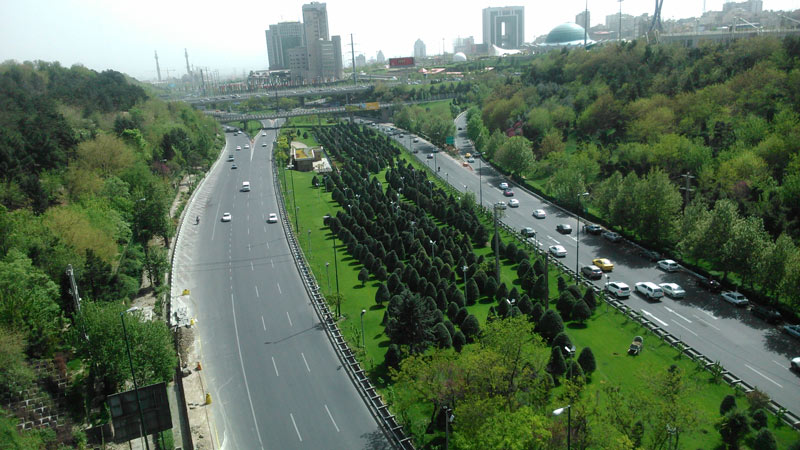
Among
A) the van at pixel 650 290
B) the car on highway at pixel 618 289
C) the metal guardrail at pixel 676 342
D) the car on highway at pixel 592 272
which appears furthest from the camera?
the car on highway at pixel 592 272

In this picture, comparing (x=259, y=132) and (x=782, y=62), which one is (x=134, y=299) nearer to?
(x=782, y=62)

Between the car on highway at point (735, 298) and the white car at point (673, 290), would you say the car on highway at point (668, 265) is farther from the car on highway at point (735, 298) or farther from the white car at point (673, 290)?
the car on highway at point (735, 298)

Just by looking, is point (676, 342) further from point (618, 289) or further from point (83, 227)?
point (83, 227)

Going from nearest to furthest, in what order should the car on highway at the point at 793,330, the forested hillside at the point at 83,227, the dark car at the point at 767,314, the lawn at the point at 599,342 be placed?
1. the lawn at the point at 599,342
2. the forested hillside at the point at 83,227
3. the car on highway at the point at 793,330
4. the dark car at the point at 767,314

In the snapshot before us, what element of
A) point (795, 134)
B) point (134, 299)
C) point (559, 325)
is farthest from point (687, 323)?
point (134, 299)

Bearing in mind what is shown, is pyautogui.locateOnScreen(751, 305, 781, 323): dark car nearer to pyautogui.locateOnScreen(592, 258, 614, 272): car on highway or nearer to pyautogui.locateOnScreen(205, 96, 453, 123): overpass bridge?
pyautogui.locateOnScreen(592, 258, 614, 272): car on highway

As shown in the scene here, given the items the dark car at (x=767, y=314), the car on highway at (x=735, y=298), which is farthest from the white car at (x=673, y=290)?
the dark car at (x=767, y=314)

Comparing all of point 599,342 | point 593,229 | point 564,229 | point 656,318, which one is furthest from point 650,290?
point 564,229
